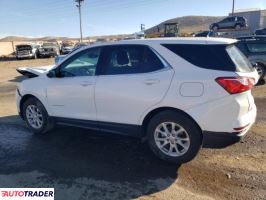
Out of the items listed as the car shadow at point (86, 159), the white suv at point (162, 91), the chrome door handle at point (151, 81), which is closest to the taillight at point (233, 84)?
A: the white suv at point (162, 91)

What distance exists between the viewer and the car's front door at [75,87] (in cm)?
497

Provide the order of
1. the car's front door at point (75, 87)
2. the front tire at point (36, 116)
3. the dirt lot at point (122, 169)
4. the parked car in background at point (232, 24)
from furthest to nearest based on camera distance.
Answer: the parked car in background at point (232, 24) < the front tire at point (36, 116) < the car's front door at point (75, 87) < the dirt lot at point (122, 169)

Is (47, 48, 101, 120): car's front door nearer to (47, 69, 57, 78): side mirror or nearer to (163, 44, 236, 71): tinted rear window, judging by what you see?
(47, 69, 57, 78): side mirror

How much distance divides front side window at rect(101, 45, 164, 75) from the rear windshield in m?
0.33

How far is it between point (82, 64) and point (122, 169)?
1958 mm

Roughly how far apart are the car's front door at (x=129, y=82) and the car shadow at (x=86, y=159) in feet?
1.88

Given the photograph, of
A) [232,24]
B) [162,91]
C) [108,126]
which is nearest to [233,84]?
[162,91]

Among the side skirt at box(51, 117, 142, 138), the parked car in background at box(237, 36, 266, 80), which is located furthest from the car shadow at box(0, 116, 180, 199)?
the parked car in background at box(237, 36, 266, 80)

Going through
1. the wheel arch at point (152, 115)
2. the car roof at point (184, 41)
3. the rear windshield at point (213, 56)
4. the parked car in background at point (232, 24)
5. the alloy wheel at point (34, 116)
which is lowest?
the alloy wheel at point (34, 116)

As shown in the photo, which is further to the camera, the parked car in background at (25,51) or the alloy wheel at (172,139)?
the parked car in background at (25,51)

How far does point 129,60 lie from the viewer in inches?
182

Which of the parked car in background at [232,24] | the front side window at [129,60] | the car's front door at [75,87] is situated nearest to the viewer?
the front side window at [129,60]

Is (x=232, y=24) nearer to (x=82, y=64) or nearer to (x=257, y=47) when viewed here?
(x=257, y=47)

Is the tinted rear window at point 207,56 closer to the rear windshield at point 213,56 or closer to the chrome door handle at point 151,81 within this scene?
the rear windshield at point 213,56
